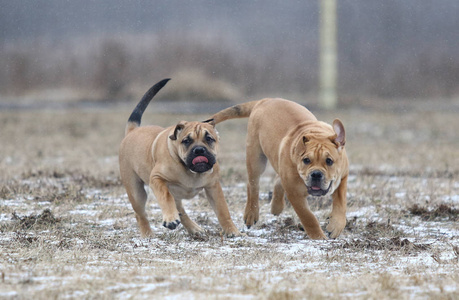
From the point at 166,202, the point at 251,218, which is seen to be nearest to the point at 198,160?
the point at 166,202

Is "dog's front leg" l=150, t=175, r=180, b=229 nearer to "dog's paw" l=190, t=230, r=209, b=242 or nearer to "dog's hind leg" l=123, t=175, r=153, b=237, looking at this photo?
"dog's paw" l=190, t=230, r=209, b=242

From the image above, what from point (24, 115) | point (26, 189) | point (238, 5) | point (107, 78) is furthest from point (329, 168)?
point (238, 5)

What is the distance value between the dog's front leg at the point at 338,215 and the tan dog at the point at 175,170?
2.63 feet

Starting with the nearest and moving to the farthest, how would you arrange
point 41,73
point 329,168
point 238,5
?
point 329,168 → point 41,73 → point 238,5

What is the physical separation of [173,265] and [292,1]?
34488 mm

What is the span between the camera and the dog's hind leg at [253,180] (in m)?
6.25

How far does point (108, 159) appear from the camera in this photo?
11.3 metres

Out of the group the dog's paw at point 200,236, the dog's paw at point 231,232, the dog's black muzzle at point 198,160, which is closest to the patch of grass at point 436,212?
the dog's paw at point 231,232

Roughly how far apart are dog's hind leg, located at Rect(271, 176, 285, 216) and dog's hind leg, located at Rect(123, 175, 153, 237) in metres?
1.23

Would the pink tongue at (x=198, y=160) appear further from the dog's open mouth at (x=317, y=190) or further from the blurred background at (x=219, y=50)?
the blurred background at (x=219, y=50)

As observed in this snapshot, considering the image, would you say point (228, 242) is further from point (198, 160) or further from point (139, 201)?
point (139, 201)

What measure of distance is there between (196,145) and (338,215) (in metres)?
1.30

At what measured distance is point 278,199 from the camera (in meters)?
6.39

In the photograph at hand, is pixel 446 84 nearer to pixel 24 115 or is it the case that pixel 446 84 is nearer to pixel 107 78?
pixel 107 78
